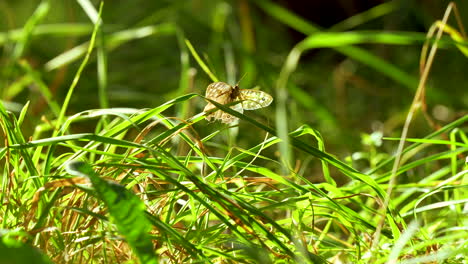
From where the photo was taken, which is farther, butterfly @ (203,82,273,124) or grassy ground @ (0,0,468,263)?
butterfly @ (203,82,273,124)

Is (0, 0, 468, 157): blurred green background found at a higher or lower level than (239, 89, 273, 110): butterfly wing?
higher

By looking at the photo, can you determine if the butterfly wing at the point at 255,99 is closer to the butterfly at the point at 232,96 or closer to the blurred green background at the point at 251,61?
the butterfly at the point at 232,96

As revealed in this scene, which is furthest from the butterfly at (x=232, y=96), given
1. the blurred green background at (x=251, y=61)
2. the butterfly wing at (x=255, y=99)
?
the blurred green background at (x=251, y=61)

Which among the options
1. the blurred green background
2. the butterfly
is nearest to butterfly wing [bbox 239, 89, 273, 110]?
the butterfly

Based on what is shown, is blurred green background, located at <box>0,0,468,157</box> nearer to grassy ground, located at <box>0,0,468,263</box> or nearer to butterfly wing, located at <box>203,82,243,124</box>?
grassy ground, located at <box>0,0,468,263</box>

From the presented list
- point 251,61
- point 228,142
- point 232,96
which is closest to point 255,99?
point 232,96
